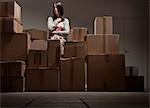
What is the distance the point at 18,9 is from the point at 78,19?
2.21 metres

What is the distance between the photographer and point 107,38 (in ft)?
16.0

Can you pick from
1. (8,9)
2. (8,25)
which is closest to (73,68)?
(8,25)

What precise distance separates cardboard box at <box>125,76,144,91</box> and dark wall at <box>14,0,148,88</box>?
2275mm

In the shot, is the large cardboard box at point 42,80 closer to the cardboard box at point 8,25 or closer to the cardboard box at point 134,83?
the cardboard box at point 8,25

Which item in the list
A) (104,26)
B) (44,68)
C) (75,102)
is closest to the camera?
(75,102)

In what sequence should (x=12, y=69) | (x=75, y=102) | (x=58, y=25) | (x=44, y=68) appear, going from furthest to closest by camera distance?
(x=58, y=25) < (x=44, y=68) < (x=12, y=69) < (x=75, y=102)

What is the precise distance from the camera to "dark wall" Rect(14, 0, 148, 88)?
7059 millimetres

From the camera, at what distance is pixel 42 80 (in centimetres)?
452

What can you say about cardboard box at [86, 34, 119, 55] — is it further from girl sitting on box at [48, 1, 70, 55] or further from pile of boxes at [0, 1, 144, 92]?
girl sitting on box at [48, 1, 70, 55]

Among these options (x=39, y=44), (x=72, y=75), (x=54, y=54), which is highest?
(x=39, y=44)

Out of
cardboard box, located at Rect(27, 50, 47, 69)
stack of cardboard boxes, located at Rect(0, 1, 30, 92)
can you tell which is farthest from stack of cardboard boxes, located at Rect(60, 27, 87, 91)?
stack of cardboard boxes, located at Rect(0, 1, 30, 92)

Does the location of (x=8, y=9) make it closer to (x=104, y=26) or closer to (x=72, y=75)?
(x=72, y=75)

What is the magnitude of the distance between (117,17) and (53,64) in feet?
9.60

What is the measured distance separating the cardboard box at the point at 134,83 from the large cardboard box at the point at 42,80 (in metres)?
0.91
